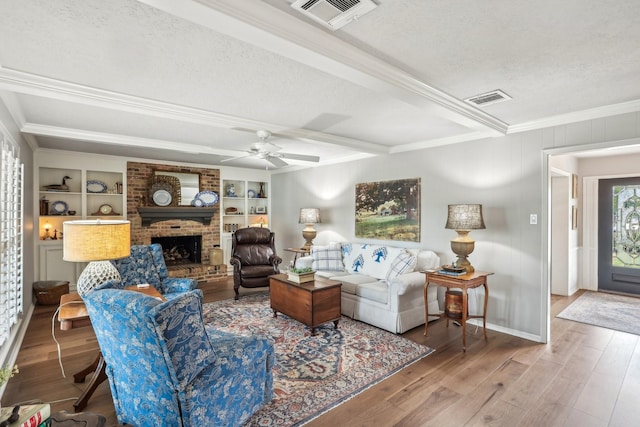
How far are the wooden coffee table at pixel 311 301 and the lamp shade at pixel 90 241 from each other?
1960mm

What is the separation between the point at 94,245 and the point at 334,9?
2082 millimetres

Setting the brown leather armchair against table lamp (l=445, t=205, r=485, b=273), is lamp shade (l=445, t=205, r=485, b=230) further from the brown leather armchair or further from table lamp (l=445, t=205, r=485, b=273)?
Answer: the brown leather armchair

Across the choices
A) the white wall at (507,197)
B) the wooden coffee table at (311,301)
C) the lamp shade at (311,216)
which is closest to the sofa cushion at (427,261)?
the white wall at (507,197)

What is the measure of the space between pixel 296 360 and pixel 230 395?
3.66 feet

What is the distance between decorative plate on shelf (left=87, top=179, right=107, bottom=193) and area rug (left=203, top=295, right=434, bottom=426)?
122 inches

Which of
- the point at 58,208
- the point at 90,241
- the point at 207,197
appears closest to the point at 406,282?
the point at 90,241

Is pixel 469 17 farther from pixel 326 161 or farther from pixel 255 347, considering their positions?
pixel 326 161

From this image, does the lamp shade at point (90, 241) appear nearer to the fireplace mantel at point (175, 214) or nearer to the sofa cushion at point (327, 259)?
the sofa cushion at point (327, 259)

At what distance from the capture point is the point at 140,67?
91.6 inches

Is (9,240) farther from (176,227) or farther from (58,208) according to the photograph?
(176,227)

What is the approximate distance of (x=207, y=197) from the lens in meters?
6.78

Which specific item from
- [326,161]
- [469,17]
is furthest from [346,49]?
[326,161]

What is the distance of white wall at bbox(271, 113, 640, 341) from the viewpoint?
136 inches

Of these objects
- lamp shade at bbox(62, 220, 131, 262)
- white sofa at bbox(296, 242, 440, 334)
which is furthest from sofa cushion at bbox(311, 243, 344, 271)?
lamp shade at bbox(62, 220, 131, 262)
